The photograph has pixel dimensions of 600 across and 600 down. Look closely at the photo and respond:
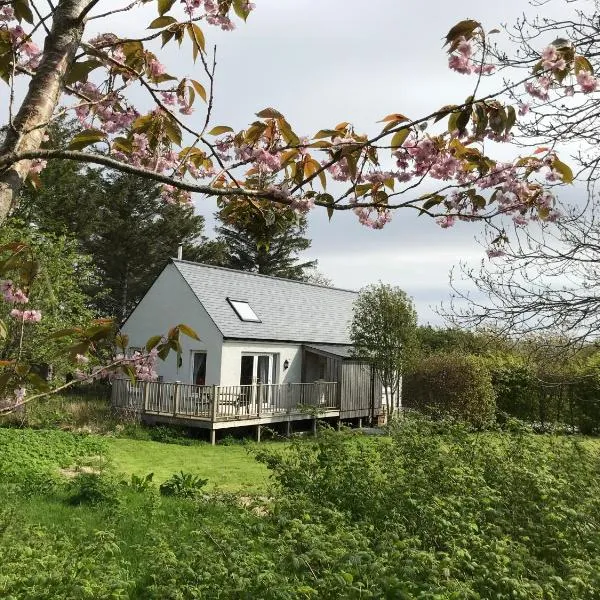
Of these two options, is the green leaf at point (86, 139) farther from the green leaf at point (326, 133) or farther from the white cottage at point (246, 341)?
the white cottage at point (246, 341)

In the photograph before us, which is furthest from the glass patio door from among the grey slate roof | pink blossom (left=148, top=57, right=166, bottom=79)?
pink blossom (left=148, top=57, right=166, bottom=79)

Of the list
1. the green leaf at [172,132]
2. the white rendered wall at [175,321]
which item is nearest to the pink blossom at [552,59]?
the green leaf at [172,132]

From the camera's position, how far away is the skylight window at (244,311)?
782 inches

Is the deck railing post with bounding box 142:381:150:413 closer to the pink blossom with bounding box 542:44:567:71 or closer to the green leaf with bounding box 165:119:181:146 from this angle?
the green leaf with bounding box 165:119:181:146

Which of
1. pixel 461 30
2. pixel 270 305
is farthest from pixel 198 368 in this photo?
pixel 461 30

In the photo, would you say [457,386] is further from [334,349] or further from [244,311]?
[244,311]

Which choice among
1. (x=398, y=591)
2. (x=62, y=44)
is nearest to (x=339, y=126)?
(x=62, y=44)

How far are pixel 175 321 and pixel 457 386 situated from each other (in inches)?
423

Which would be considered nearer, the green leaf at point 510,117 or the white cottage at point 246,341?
the green leaf at point 510,117

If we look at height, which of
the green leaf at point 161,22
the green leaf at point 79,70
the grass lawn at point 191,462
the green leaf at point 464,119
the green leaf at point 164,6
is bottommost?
the grass lawn at point 191,462

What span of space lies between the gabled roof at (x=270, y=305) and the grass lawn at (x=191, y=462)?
178 inches

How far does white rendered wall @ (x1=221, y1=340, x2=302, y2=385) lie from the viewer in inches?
719

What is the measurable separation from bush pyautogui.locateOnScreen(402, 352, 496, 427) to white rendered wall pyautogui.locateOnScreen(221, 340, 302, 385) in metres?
4.47

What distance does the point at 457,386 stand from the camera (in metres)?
20.2
